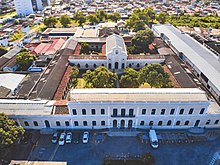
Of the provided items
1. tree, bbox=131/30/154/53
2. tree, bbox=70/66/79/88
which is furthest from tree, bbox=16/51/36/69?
tree, bbox=131/30/154/53

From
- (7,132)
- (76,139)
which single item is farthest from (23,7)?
(76,139)

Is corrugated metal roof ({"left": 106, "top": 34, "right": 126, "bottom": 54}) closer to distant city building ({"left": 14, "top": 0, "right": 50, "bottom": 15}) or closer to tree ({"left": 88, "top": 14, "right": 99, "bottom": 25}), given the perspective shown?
tree ({"left": 88, "top": 14, "right": 99, "bottom": 25})

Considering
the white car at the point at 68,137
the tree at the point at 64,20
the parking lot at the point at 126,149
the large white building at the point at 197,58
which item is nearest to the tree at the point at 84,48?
the large white building at the point at 197,58

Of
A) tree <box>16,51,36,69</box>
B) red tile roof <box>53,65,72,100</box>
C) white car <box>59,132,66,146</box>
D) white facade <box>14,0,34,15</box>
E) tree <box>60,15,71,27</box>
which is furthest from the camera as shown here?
white facade <box>14,0,34,15</box>

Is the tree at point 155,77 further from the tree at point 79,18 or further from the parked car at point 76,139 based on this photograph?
the tree at point 79,18

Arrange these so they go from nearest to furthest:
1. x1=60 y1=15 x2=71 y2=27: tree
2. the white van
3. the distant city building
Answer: the white van → x1=60 y1=15 x2=71 y2=27: tree → the distant city building

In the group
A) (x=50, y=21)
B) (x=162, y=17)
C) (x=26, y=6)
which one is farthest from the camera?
(x=26, y=6)

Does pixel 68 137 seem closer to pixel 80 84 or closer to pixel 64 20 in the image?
pixel 80 84

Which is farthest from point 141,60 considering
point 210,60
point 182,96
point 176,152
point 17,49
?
point 17,49
